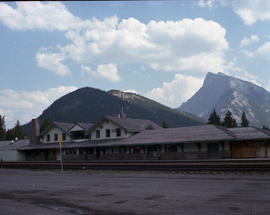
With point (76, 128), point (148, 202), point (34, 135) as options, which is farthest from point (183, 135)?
point (148, 202)

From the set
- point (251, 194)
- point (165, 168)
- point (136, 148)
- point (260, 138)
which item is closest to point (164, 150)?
point (136, 148)

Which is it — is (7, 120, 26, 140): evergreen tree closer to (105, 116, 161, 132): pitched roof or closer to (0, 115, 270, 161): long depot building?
(0, 115, 270, 161): long depot building

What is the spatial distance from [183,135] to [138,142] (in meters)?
5.76

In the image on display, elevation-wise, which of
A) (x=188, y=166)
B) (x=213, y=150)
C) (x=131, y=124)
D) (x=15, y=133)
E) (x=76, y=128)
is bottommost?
(x=188, y=166)

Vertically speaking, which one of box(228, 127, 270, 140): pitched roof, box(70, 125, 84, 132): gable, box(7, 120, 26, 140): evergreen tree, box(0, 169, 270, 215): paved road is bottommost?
box(0, 169, 270, 215): paved road

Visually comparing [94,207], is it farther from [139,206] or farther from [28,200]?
[28,200]

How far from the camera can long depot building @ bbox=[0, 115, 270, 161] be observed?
3850cm

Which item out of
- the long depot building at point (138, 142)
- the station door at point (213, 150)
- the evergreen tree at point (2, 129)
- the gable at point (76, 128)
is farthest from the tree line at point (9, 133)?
the station door at point (213, 150)

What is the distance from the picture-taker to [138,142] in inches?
1686

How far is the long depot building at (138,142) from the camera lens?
3850 cm

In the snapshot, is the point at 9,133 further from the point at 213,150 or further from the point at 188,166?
the point at 188,166

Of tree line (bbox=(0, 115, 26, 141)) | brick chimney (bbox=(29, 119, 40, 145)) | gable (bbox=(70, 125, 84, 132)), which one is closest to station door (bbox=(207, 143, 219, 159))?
gable (bbox=(70, 125, 84, 132))

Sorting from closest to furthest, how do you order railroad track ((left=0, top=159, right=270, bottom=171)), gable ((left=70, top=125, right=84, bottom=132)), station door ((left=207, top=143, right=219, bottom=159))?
railroad track ((left=0, top=159, right=270, bottom=171)), station door ((left=207, top=143, right=219, bottom=159)), gable ((left=70, top=125, right=84, bottom=132))

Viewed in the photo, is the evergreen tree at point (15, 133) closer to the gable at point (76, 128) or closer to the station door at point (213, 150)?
the gable at point (76, 128)
